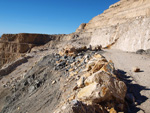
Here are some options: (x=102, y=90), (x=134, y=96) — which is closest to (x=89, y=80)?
(x=102, y=90)

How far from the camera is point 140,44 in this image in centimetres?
1170

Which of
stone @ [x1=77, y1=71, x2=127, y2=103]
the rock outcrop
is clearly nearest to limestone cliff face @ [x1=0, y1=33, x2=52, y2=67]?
the rock outcrop

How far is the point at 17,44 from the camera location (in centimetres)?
3291

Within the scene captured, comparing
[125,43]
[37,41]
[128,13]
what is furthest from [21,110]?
[37,41]

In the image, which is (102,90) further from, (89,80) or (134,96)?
(134,96)

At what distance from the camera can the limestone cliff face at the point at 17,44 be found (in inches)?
1271

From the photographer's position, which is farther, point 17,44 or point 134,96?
point 17,44

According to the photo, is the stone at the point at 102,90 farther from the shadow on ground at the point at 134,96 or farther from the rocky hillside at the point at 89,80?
the shadow on ground at the point at 134,96

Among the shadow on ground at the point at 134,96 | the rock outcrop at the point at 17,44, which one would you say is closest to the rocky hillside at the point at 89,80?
the shadow on ground at the point at 134,96

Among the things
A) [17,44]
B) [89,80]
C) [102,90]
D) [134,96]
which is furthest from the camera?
[17,44]

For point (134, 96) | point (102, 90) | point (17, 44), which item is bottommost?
point (134, 96)

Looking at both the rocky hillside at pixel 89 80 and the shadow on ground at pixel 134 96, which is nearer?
the rocky hillside at pixel 89 80

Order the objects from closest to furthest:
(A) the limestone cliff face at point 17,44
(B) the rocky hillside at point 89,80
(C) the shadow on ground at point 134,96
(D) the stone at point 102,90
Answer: (D) the stone at point 102,90, (B) the rocky hillside at point 89,80, (C) the shadow on ground at point 134,96, (A) the limestone cliff face at point 17,44

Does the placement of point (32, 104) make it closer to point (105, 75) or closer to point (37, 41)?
point (105, 75)
